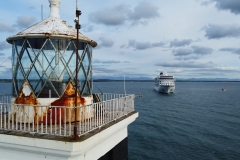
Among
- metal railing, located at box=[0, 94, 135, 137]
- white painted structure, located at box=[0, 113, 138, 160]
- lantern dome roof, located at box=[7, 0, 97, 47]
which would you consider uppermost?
lantern dome roof, located at box=[7, 0, 97, 47]

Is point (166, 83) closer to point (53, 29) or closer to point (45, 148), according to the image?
point (53, 29)

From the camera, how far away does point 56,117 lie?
7098 millimetres

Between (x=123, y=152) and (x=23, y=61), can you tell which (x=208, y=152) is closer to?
(x=123, y=152)

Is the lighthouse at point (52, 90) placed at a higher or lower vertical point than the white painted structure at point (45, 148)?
higher

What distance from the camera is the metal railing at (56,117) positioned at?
6.27 meters

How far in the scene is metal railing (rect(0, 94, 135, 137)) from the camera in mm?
6275

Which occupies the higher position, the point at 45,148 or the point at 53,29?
the point at 53,29

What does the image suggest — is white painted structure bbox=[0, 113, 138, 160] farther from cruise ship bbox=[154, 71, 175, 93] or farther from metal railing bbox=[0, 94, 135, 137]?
cruise ship bbox=[154, 71, 175, 93]

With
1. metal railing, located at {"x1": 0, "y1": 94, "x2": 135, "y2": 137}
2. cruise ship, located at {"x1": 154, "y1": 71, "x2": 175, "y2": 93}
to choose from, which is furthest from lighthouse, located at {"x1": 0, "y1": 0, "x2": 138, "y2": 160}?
cruise ship, located at {"x1": 154, "y1": 71, "x2": 175, "y2": 93}

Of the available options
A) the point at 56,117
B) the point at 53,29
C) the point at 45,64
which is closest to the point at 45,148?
the point at 56,117

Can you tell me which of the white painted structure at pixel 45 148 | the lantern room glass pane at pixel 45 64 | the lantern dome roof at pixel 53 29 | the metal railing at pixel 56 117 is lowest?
the white painted structure at pixel 45 148

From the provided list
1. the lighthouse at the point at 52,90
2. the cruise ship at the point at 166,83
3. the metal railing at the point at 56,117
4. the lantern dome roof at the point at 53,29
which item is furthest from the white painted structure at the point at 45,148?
the cruise ship at the point at 166,83

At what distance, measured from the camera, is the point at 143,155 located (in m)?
22.0

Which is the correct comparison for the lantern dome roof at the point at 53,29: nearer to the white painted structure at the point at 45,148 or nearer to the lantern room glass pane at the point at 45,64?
the lantern room glass pane at the point at 45,64
